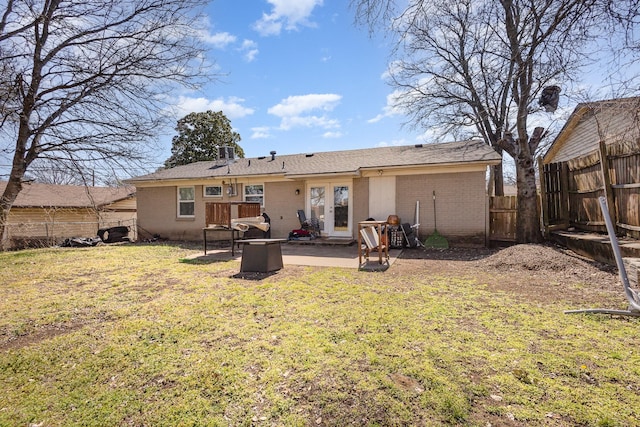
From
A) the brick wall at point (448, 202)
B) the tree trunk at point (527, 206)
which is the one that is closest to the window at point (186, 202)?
the brick wall at point (448, 202)

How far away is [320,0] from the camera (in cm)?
518

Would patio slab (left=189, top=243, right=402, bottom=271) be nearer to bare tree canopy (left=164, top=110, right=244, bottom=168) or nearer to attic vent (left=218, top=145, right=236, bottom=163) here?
attic vent (left=218, top=145, right=236, bottom=163)

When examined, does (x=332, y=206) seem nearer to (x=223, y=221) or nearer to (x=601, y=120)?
(x=223, y=221)

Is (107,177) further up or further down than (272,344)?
further up

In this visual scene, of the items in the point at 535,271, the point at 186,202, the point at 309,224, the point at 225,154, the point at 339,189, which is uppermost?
the point at 225,154

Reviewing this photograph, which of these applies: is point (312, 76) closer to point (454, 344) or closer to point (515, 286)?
point (515, 286)

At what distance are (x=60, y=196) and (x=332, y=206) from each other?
804 inches

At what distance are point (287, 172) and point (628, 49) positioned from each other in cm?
996

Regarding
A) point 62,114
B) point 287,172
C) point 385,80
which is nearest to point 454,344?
point 287,172

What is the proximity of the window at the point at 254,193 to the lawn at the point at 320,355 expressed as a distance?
7.58 metres

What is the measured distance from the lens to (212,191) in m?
13.6

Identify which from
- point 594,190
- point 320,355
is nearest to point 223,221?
point 320,355

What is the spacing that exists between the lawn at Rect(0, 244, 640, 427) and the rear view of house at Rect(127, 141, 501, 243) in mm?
4753

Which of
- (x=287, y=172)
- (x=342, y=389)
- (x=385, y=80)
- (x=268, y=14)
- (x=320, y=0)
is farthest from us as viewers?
(x=385, y=80)
